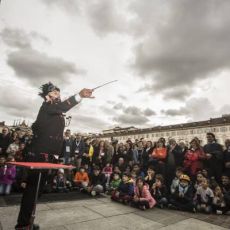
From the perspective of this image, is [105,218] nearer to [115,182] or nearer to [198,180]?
[115,182]

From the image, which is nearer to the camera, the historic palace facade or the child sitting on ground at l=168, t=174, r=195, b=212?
the child sitting on ground at l=168, t=174, r=195, b=212

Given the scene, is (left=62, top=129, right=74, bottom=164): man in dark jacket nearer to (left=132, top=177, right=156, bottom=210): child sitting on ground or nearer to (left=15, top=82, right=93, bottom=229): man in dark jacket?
(left=132, top=177, right=156, bottom=210): child sitting on ground

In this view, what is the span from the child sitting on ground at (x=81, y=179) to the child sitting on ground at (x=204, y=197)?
3.94m

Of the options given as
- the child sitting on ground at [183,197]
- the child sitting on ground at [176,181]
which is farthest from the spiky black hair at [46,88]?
the child sitting on ground at [176,181]

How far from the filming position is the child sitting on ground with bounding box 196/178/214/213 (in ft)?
19.7

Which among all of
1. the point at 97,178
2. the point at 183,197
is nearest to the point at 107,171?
the point at 97,178

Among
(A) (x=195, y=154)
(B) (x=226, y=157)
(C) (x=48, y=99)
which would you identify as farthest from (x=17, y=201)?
(B) (x=226, y=157)

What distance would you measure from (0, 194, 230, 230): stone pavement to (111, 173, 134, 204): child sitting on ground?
339 millimetres

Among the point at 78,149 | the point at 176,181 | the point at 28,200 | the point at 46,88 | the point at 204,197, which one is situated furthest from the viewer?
the point at 78,149

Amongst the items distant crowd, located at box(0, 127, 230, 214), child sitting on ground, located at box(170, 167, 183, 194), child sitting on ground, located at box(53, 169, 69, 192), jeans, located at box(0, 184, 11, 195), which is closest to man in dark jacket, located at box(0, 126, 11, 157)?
distant crowd, located at box(0, 127, 230, 214)

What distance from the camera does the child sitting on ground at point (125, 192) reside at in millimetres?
6402

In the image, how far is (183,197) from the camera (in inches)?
249

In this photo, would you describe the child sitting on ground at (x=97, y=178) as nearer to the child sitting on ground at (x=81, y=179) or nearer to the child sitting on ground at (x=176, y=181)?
the child sitting on ground at (x=81, y=179)

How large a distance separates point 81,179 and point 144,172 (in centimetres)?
265
